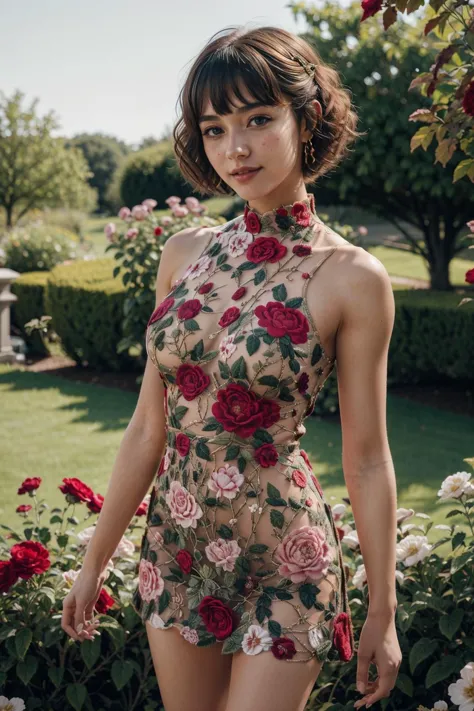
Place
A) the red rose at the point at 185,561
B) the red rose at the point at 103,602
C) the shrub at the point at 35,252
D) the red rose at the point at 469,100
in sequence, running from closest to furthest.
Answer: the red rose at the point at 185,561 → the red rose at the point at 469,100 → the red rose at the point at 103,602 → the shrub at the point at 35,252

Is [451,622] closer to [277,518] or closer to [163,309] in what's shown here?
[277,518]

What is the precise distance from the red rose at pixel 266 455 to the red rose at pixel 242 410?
4 centimetres

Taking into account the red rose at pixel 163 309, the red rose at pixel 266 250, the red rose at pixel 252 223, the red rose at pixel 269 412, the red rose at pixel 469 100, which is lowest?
the red rose at pixel 269 412

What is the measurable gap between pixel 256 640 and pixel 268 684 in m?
0.09

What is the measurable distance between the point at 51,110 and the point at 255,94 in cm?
3221

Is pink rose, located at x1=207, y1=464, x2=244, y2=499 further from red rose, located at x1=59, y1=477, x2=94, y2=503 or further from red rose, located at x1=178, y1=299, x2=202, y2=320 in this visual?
red rose, located at x1=59, y1=477, x2=94, y2=503

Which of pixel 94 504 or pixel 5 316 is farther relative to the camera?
pixel 5 316

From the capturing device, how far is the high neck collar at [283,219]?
2.10 metres

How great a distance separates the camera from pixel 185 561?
2000 millimetres

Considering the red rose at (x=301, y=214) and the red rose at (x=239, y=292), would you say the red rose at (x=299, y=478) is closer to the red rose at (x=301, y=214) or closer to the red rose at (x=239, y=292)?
the red rose at (x=239, y=292)

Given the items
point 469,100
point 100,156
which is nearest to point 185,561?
point 469,100

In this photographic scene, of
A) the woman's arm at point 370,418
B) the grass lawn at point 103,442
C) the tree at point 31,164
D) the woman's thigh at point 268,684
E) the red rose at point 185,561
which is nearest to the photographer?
the woman's thigh at point 268,684

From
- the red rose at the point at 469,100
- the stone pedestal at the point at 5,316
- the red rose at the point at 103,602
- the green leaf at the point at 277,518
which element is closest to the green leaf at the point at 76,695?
the red rose at the point at 103,602

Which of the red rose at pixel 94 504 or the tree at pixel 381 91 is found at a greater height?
the tree at pixel 381 91
